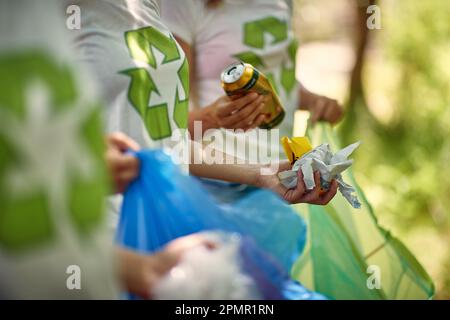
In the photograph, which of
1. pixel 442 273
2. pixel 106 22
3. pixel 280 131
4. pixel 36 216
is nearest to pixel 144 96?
pixel 106 22

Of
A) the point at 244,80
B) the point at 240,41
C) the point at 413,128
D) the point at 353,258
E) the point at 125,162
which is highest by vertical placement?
the point at 240,41

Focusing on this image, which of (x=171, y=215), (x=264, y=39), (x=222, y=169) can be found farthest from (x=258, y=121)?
(x=171, y=215)

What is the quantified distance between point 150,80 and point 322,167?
37cm

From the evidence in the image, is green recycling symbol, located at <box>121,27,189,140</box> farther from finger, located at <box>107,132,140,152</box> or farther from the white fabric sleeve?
the white fabric sleeve

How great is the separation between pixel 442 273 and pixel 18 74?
2.81 m

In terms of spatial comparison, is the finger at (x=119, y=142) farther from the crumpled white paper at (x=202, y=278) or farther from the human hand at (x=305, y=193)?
the human hand at (x=305, y=193)

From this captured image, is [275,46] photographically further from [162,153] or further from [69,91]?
[69,91]

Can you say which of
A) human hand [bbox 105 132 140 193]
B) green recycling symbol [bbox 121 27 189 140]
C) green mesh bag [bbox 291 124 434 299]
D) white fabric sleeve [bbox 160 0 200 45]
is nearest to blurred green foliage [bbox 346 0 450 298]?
green mesh bag [bbox 291 124 434 299]

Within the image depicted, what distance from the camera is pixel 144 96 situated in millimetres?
1351

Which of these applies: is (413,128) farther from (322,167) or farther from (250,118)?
(322,167)

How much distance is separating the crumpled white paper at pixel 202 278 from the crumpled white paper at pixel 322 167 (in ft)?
1.59

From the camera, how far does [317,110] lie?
2.24m

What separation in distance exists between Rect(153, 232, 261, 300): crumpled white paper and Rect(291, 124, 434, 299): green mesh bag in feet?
2.95

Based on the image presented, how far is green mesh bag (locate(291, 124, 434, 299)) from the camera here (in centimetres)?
191
